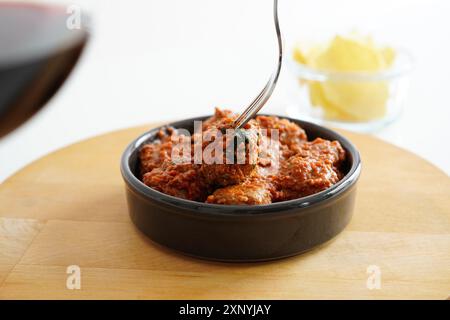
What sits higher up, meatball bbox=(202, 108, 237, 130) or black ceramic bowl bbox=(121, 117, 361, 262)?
meatball bbox=(202, 108, 237, 130)

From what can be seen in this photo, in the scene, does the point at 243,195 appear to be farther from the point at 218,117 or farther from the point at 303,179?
the point at 218,117

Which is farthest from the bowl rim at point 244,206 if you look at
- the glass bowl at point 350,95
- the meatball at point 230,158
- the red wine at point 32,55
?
the glass bowl at point 350,95

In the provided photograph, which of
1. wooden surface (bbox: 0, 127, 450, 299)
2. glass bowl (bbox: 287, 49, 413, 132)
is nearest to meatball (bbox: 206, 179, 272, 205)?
wooden surface (bbox: 0, 127, 450, 299)

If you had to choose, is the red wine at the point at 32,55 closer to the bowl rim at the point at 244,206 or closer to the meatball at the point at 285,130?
the bowl rim at the point at 244,206

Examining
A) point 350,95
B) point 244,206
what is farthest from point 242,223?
point 350,95

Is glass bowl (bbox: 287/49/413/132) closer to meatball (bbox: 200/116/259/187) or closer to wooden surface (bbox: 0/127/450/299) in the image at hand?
wooden surface (bbox: 0/127/450/299)
